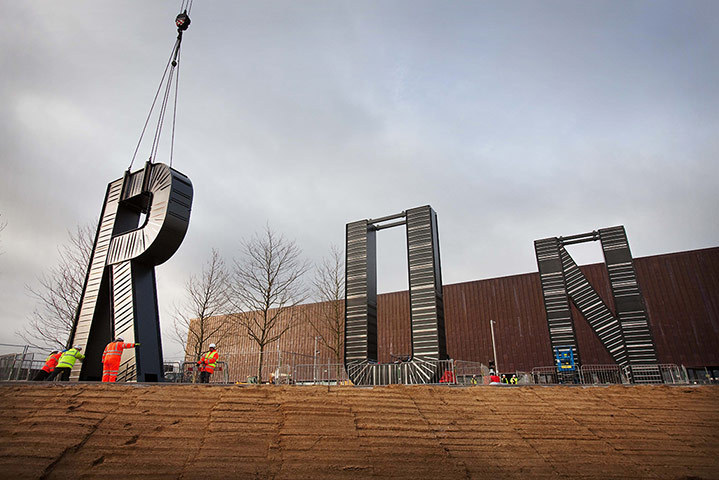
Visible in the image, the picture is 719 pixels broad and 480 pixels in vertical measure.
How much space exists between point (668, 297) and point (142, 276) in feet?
116

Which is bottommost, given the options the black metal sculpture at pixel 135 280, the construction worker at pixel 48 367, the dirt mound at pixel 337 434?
the dirt mound at pixel 337 434

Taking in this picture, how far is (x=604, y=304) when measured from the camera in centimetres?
2253

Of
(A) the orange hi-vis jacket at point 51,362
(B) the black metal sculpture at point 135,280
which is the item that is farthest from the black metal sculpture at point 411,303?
(A) the orange hi-vis jacket at point 51,362

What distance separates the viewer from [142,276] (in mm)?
14398

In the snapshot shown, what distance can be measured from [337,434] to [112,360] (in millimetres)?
8169

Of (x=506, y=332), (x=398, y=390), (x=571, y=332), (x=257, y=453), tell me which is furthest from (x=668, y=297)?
(x=257, y=453)

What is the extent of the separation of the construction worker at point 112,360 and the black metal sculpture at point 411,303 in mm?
10305

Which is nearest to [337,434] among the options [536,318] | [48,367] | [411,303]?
[48,367]

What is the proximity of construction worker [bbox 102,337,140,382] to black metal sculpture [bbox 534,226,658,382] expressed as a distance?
20.0 meters

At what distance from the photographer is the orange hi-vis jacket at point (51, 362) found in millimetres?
13500

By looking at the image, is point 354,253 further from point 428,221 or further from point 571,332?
point 571,332

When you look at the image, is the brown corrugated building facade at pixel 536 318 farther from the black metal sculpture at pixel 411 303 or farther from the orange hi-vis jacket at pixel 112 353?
the orange hi-vis jacket at pixel 112 353

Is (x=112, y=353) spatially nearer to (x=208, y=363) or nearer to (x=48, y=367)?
(x=48, y=367)

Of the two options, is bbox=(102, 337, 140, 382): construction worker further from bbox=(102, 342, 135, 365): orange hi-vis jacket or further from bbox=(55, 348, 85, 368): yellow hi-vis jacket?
bbox=(55, 348, 85, 368): yellow hi-vis jacket
